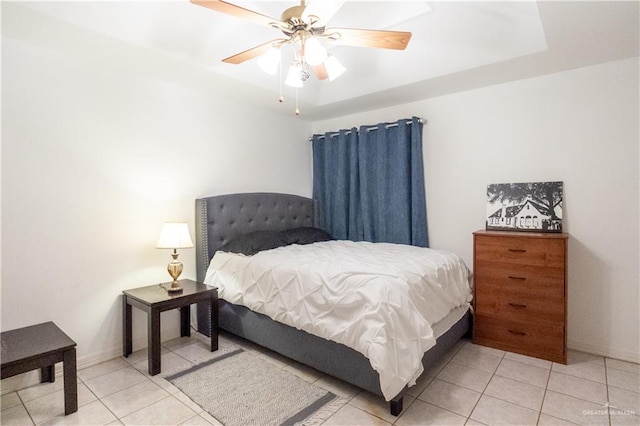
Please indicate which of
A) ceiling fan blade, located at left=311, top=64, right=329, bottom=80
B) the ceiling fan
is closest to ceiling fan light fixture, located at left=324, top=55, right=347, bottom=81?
ceiling fan blade, located at left=311, top=64, right=329, bottom=80

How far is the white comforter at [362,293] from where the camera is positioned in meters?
1.84

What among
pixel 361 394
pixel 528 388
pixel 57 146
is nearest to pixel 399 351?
pixel 361 394

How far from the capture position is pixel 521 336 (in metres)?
2.64

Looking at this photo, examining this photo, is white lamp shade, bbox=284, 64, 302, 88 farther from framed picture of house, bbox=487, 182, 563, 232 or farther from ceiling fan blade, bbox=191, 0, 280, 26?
framed picture of house, bbox=487, 182, 563, 232

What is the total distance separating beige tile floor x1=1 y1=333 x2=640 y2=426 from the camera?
187 centimetres

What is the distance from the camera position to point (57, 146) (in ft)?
7.87

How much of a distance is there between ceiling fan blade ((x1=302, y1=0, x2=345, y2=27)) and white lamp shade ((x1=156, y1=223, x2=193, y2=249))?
1827mm

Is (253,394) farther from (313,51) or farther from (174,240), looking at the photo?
(313,51)

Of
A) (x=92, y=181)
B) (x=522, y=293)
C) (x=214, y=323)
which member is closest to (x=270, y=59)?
(x=92, y=181)

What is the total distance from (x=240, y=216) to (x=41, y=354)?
78.2 inches

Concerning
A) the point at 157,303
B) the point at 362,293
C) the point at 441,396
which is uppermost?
the point at 362,293

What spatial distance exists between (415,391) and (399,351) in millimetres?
525

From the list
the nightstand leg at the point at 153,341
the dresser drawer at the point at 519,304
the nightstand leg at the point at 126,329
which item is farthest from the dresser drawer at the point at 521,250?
the nightstand leg at the point at 126,329

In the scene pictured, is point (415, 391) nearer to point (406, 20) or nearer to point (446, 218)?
point (446, 218)
